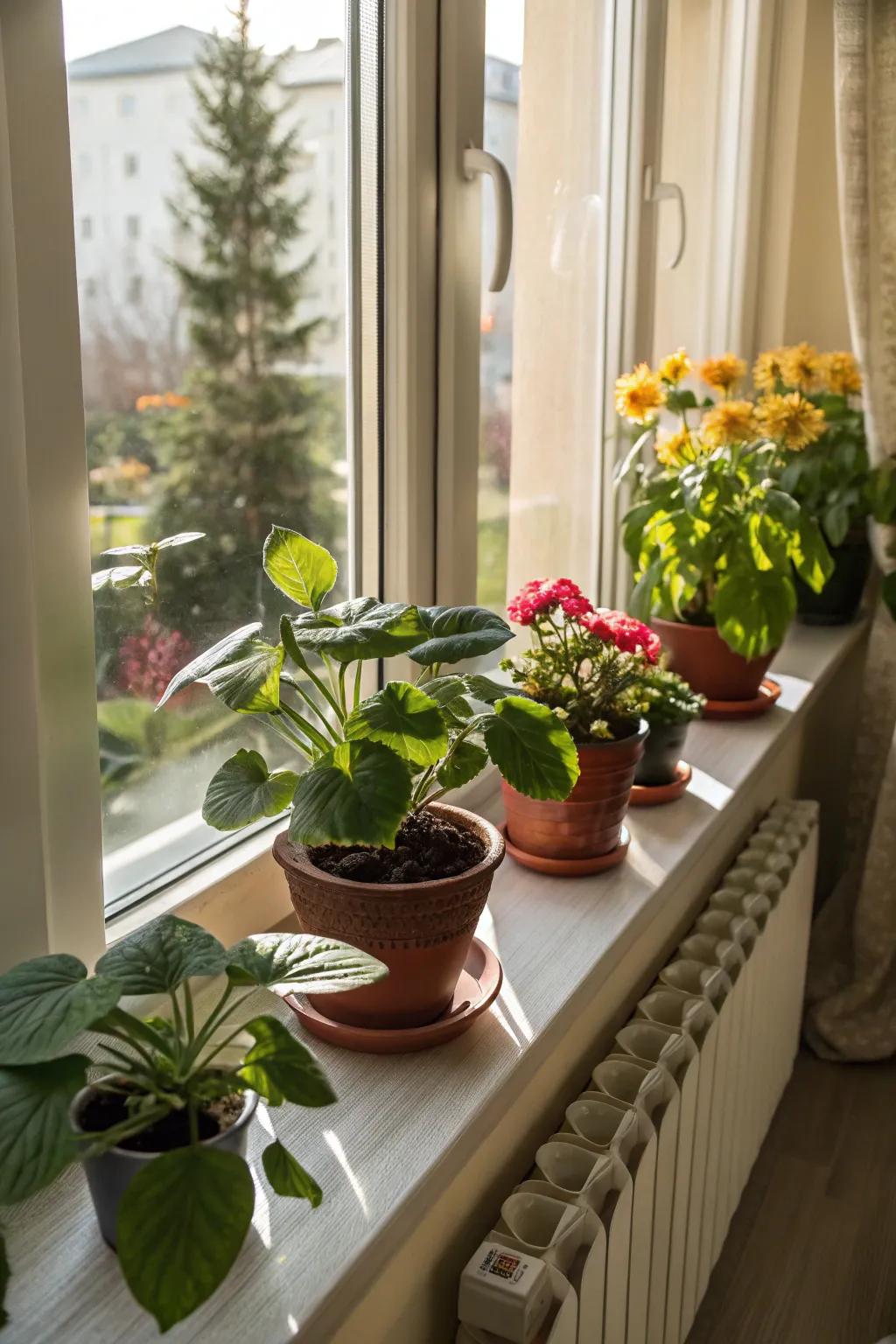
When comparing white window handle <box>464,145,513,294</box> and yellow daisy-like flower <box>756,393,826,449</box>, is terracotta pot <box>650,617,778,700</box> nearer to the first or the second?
yellow daisy-like flower <box>756,393,826,449</box>

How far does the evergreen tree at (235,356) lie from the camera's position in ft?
3.32

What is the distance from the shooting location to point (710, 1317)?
172 cm

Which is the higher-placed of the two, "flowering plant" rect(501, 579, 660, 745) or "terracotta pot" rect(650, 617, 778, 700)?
"flowering plant" rect(501, 579, 660, 745)

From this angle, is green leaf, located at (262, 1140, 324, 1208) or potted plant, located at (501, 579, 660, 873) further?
potted plant, located at (501, 579, 660, 873)

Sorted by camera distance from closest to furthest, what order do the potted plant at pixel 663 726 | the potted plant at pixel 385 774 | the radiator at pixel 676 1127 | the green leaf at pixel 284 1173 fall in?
the green leaf at pixel 284 1173 → the potted plant at pixel 385 774 → the radiator at pixel 676 1127 → the potted plant at pixel 663 726

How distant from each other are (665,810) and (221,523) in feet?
2.45

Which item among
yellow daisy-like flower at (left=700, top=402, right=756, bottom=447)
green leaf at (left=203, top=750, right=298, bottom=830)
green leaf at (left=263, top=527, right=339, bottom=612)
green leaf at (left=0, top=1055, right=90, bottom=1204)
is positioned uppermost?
yellow daisy-like flower at (left=700, top=402, right=756, bottom=447)

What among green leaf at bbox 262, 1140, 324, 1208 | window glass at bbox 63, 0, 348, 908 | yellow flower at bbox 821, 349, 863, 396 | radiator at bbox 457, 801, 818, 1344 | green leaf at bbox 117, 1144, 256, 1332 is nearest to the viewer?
green leaf at bbox 117, 1144, 256, 1332

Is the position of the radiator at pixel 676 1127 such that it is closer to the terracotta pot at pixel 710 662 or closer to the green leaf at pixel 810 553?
the terracotta pot at pixel 710 662

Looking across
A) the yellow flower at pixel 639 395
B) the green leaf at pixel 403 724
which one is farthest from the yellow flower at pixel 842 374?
the green leaf at pixel 403 724

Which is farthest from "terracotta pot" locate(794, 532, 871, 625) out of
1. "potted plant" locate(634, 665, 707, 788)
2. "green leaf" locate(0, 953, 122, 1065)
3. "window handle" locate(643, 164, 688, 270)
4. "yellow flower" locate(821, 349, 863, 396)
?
"green leaf" locate(0, 953, 122, 1065)

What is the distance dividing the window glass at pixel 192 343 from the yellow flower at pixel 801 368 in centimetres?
108

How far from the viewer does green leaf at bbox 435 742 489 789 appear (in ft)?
3.27

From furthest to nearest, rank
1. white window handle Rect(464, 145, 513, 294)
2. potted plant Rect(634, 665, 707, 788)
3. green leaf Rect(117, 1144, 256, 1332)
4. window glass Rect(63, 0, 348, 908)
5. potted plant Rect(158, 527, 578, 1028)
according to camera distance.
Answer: potted plant Rect(634, 665, 707, 788) → white window handle Rect(464, 145, 513, 294) → window glass Rect(63, 0, 348, 908) → potted plant Rect(158, 527, 578, 1028) → green leaf Rect(117, 1144, 256, 1332)
